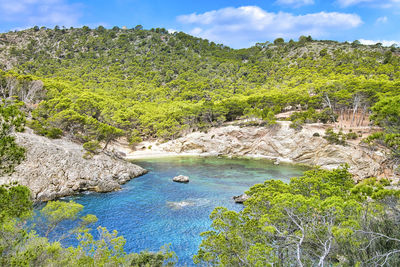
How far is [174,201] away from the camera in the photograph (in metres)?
27.3

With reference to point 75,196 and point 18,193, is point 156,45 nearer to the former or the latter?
point 75,196

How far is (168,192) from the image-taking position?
30.8 m

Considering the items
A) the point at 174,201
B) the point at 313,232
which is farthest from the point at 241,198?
the point at 313,232

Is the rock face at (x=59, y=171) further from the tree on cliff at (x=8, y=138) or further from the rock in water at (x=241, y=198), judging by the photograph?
the tree on cliff at (x=8, y=138)

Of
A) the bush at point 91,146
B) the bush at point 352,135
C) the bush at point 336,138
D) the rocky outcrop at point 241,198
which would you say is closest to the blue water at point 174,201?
the rocky outcrop at point 241,198

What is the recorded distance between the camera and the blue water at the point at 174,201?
743 inches

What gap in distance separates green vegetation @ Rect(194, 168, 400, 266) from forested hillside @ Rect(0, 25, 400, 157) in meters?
3.55

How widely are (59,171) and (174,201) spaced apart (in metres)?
16.4

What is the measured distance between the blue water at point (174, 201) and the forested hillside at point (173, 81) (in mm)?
14371

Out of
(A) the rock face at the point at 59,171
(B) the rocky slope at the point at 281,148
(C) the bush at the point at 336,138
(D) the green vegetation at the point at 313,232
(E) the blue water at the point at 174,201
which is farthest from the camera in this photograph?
(C) the bush at the point at 336,138

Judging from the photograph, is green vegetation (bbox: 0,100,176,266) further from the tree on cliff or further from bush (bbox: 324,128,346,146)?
bush (bbox: 324,128,346,146)

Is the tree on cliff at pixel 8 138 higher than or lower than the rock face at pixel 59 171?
higher

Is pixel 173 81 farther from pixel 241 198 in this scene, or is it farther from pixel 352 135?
pixel 241 198

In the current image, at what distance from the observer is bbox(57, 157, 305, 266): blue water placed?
61.9ft
